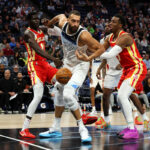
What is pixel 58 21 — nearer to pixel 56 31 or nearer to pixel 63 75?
pixel 56 31

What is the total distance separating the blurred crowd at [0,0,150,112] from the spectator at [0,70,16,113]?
32mm

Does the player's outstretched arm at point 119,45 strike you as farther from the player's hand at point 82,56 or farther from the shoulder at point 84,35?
the player's hand at point 82,56

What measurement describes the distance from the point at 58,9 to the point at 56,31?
41.9 feet

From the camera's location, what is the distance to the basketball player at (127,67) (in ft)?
17.3

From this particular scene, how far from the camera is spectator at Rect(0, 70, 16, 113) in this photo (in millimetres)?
10375

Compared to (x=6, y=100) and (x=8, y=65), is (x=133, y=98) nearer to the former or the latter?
(x=6, y=100)

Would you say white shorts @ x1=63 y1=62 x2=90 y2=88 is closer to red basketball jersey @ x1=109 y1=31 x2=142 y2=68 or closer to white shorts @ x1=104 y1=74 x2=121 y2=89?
red basketball jersey @ x1=109 y1=31 x2=142 y2=68

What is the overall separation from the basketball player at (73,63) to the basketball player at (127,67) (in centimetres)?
40

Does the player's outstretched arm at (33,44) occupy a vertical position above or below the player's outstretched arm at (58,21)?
below

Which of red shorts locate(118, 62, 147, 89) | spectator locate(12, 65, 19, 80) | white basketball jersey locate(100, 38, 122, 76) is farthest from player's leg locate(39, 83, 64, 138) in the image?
spectator locate(12, 65, 19, 80)

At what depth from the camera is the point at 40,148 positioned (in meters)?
4.44

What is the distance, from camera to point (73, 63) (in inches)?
207

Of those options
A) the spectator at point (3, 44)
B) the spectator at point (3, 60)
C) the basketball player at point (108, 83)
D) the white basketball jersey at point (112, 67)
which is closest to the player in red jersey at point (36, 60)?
the basketball player at point (108, 83)

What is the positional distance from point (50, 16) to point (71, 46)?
12950 mm
